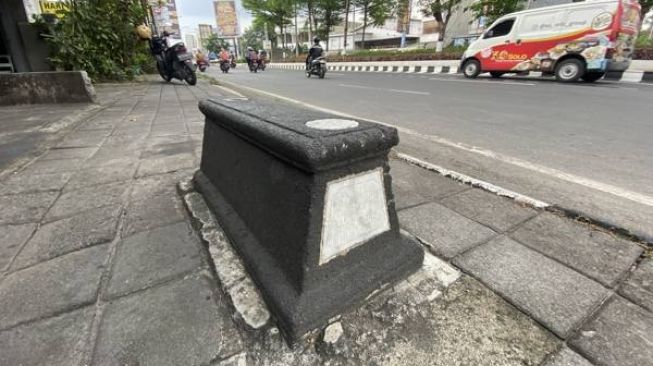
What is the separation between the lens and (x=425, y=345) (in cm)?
97

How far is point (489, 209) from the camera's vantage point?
73.0 inches

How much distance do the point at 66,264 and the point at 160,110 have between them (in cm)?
432

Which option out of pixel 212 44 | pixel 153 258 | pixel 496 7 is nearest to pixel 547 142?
pixel 153 258

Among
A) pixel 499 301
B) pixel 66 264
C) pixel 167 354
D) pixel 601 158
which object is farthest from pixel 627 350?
pixel 601 158

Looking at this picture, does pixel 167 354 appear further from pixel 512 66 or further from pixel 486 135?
pixel 512 66

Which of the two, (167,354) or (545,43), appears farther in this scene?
(545,43)

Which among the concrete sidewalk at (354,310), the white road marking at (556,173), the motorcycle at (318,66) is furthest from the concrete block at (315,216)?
the motorcycle at (318,66)

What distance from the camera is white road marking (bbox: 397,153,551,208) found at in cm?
190

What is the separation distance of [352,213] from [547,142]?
10.6ft

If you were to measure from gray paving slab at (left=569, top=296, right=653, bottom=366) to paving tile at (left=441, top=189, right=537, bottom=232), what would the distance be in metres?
0.60

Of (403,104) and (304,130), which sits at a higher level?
(304,130)

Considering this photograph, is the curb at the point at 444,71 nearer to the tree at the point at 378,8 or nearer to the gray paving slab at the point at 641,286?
the tree at the point at 378,8

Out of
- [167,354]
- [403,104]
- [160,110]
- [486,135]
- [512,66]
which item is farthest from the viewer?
[512,66]

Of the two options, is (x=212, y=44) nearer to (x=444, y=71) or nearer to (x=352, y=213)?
(x=444, y=71)
